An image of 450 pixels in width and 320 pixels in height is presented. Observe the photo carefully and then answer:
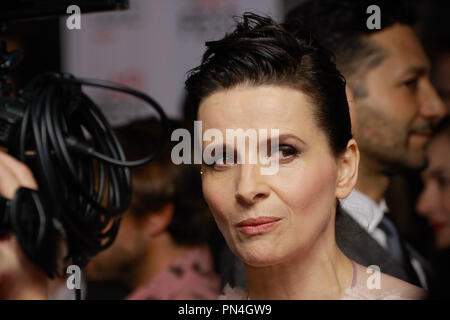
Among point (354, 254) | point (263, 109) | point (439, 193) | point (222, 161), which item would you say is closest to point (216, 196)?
point (222, 161)

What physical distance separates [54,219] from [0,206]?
0.14 m

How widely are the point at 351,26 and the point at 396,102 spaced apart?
0.20 m

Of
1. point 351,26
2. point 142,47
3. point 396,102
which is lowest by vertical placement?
point 396,102

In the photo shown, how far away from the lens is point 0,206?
37.7 inches

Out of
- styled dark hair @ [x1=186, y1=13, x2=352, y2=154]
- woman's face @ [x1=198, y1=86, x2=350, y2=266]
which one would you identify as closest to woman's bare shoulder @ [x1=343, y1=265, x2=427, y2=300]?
woman's face @ [x1=198, y1=86, x2=350, y2=266]

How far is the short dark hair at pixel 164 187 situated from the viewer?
159 centimetres

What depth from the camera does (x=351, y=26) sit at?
4.49 ft

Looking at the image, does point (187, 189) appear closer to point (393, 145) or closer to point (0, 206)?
point (393, 145)

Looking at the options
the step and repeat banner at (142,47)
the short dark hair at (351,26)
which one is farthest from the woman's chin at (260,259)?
the step and repeat banner at (142,47)

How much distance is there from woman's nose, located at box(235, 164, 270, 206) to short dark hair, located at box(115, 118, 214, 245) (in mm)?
605

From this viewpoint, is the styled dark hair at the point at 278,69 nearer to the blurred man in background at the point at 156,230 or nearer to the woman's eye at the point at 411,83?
the woman's eye at the point at 411,83

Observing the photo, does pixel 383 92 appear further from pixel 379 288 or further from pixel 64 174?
pixel 64 174

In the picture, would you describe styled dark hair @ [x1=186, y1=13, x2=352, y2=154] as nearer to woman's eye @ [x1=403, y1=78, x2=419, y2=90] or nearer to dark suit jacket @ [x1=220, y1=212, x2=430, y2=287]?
dark suit jacket @ [x1=220, y1=212, x2=430, y2=287]

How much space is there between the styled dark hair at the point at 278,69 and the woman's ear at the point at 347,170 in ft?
0.05
